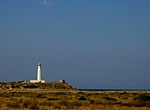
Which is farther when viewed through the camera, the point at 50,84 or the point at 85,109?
the point at 50,84

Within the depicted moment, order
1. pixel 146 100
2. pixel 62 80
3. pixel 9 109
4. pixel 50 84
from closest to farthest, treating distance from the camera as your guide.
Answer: pixel 9 109, pixel 146 100, pixel 50 84, pixel 62 80

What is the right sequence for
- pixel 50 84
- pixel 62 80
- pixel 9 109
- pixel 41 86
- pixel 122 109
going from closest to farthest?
pixel 9 109 → pixel 122 109 → pixel 41 86 → pixel 50 84 → pixel 62 80

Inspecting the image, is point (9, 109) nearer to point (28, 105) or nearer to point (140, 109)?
point (28, 105)

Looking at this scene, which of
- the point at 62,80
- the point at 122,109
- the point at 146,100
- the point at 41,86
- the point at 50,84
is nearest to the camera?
the point at 122,109

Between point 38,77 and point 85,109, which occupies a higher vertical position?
point 38,77

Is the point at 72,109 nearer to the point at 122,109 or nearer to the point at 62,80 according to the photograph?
the point at 122,109

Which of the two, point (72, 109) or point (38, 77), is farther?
point (38, 77)

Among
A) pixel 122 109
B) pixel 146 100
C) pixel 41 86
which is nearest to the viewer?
pixel 122 109

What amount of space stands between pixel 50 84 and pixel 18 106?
9944 cm

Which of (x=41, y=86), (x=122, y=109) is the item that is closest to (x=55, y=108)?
(x=122, y=109)

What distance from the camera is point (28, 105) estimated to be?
110ft

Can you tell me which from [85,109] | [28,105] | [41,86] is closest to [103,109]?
[85,109]

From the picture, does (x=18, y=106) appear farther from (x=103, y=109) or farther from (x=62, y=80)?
(x=62, y=80)

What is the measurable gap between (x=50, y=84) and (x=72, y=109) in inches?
3983
